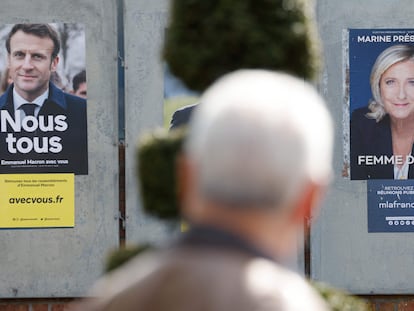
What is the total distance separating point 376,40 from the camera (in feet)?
21.6

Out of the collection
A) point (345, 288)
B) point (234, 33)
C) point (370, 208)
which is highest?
point (234, 33)

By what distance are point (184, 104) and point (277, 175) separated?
190 inches

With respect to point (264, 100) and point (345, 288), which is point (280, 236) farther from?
point (345, 288)

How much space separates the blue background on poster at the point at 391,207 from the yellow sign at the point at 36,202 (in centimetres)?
189

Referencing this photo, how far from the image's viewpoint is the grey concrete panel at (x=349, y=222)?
6543 millimetres

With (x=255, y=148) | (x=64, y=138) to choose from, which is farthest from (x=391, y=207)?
(x=255, y=148)

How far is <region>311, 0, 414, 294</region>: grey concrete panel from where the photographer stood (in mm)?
6543

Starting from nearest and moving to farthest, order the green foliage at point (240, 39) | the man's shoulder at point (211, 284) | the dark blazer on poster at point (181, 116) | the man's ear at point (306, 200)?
1. the man's shoulder at point (211, 284)
2. the man's ear at point (306, 200)
3. the green foliage at point (240, 39)
4. the dark blazer on poster at point (181, 116)

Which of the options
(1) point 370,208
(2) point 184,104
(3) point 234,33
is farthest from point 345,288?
(3) point 234,33

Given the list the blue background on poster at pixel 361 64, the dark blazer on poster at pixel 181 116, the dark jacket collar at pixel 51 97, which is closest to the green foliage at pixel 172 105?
the dark blazer on poster at pixel 181 116

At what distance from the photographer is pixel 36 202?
6.54 metres

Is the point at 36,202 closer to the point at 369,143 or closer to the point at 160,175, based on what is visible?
the point at 369,143

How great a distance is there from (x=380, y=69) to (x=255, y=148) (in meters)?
5.02

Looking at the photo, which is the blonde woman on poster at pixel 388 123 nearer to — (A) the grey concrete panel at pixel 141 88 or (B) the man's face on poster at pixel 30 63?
(A) the grey concrete panel at pixel 141 88
